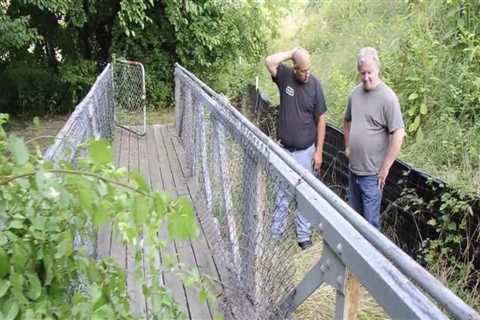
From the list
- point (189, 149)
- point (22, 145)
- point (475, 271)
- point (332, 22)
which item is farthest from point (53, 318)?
point (332, 22)

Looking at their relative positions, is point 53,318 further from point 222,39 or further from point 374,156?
point 222,39

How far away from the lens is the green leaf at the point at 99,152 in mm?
992

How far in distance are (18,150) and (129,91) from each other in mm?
7109

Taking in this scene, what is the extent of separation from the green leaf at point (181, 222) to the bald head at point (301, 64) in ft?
9.19

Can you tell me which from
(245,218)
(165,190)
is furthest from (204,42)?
(245,218)

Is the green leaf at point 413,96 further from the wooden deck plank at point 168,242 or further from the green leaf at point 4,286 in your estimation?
the green leaf at point 4,286

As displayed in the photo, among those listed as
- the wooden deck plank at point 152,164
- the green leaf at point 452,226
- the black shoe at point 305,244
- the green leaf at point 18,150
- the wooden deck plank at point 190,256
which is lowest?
the wooden deck plank at point 152,164

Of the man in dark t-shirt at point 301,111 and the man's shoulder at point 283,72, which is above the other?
the man's shoulder at point 283,72

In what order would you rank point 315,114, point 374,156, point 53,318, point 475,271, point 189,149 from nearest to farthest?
point 53,318, point 475,271, point 374,156, point 315,114, point 189,149

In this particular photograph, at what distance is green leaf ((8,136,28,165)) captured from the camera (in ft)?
2.97

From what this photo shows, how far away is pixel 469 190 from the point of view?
315 cm

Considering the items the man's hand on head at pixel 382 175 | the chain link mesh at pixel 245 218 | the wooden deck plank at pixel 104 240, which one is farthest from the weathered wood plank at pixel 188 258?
the man's hand on head at pixel 382 175

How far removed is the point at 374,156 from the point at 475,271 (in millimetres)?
918

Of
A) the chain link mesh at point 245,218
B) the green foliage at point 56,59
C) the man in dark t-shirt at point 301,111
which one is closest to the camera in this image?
the chain link mesh at point 245,218
